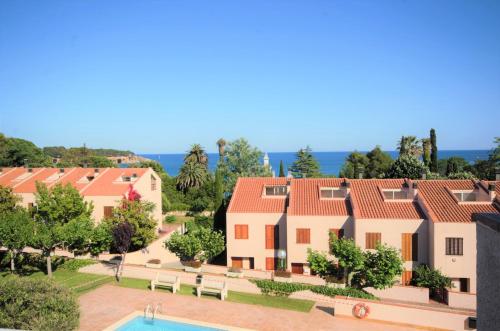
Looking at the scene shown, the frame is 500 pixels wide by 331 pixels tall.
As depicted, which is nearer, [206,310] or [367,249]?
[206,310]

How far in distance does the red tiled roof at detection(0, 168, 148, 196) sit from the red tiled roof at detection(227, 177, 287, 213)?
10.6m

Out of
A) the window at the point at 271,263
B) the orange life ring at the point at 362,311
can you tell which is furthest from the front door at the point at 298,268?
the orange life ring at the point at 362,311

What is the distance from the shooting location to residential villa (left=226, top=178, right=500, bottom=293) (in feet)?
94.2

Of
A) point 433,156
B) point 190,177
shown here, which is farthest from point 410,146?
point 190,177

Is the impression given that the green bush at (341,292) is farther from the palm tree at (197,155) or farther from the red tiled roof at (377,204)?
the palm tree at (197,155)

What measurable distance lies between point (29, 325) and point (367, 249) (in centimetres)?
2231

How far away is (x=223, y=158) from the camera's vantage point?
62.8 m

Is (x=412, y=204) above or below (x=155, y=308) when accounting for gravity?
above

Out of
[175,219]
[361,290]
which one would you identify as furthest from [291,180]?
[175,219]

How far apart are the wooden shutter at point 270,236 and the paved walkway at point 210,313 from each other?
33.6ft

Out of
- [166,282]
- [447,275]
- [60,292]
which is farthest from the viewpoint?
[447,275]

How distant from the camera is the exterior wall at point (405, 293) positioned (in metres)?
26.4

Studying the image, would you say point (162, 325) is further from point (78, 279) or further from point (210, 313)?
point (78, 279)

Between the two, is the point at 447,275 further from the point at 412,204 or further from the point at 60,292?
the point at 60,292
